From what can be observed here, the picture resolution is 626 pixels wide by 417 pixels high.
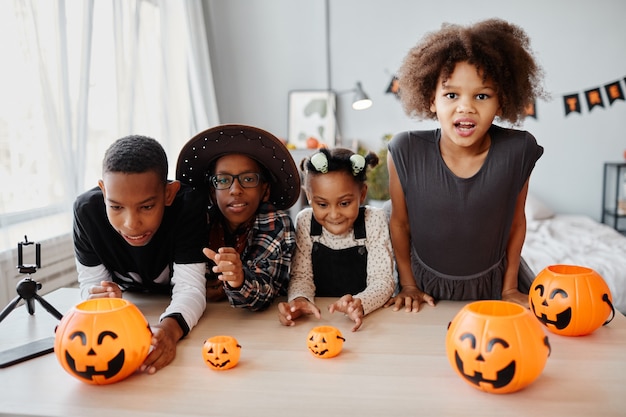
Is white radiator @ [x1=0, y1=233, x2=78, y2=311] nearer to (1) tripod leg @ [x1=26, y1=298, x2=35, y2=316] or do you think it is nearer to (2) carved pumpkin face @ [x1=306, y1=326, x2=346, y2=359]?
(1) tripod leg @ [x1=26, y1=298, x2=35, y2=316]

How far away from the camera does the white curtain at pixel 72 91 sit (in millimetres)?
2328

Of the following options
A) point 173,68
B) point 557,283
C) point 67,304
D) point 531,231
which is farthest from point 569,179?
point 67,304

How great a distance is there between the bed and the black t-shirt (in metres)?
2.13

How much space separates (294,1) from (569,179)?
10.4 feet

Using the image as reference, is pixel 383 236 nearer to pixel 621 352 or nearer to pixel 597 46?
pixel 621 352

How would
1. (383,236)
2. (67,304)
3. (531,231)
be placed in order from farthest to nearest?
(531,231)
(383,236)
(67,304)

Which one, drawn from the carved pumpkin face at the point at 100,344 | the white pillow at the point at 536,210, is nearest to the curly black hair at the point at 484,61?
the carved pumpkin face at the point at 100,344

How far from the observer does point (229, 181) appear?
1.46m

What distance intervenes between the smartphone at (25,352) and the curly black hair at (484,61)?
1208 mm

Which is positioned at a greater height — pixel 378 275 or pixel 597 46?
pixel 597 46

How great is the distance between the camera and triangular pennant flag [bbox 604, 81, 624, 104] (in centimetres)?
445

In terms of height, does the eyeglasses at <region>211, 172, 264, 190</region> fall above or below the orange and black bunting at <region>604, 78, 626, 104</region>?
below

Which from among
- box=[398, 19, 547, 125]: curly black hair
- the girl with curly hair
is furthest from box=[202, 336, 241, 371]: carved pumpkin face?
box=[398, 19, 547, 125]: curly black hair

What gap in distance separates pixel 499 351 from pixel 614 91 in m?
4.56
